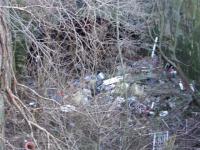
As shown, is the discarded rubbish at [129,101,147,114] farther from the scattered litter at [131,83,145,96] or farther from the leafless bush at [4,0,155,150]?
the leafless bush at [4,0,155,150]

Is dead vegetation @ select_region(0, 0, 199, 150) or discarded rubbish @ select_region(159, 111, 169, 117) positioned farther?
discarded rubbish @ select_region(159, 111, 169, 117)

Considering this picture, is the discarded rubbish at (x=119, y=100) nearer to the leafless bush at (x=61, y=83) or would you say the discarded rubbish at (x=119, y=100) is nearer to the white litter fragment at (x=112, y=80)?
the leafless bush at (x=61, y=83)

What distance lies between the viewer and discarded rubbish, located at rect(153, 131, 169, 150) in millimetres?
7263

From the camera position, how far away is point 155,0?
792 centimetres

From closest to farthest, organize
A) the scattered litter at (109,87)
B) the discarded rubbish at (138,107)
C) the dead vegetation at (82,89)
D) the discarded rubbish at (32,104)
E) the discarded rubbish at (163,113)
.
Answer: the dead vegetation at (82,89) → the discarded rubbish at (32,104) → the discarded rubbish at (163,113) → the discarded rubbish at (138,107) → the scattered litter at (109,87)

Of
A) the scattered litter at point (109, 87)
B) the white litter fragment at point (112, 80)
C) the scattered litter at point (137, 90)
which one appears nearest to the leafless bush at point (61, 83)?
the scattered litter at point (109, 87)

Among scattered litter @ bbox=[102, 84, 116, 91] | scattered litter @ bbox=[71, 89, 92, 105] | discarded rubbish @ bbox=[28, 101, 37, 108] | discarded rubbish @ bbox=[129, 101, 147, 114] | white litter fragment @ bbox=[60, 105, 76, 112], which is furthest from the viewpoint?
scattered litter @ bbox=[102, 84, 116, 91]

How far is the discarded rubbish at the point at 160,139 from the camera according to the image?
7.26 metres

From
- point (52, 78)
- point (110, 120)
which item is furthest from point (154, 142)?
point (52, 78)

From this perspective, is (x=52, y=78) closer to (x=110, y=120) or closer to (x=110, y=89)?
(x=110, y=120)

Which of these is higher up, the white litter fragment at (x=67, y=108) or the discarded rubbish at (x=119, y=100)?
the white litter fragment at (x=67, y=108)

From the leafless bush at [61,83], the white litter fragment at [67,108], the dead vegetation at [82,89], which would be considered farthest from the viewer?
the white litter fragment at [67,108]

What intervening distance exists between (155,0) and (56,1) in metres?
1.67

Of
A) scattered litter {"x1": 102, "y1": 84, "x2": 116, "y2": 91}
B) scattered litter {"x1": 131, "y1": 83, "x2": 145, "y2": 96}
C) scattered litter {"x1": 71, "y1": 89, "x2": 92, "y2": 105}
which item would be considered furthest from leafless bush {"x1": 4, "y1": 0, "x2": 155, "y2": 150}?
scattered litter {"x1": 131, "y1": 83, "x2": 145, "y2": 96}
